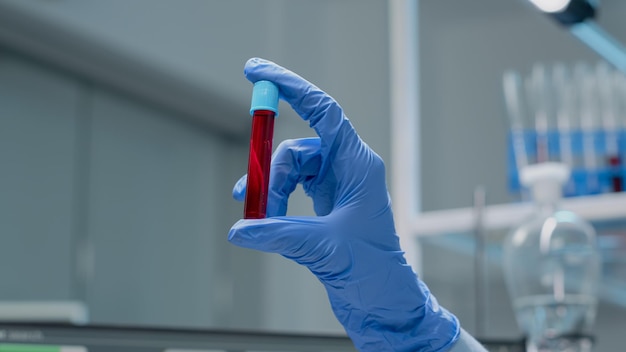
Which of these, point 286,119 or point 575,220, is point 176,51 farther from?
point 575,220

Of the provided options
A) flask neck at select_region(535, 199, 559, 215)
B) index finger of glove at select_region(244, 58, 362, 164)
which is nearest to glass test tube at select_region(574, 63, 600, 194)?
flask neck at select_region(535, 199, 559, 215)

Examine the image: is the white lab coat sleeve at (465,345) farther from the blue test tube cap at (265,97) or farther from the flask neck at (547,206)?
the flask neck at (547,206)

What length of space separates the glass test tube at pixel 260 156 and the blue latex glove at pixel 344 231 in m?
0.02

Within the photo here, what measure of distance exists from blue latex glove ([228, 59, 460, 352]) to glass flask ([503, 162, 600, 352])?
31.5 inches

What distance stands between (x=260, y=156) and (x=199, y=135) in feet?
11.6

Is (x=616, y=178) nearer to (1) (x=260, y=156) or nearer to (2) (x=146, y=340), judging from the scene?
(2) (x=146, y=340)

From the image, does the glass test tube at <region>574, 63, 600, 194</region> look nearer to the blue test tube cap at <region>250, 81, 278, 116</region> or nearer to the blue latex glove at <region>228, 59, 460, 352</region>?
the blue latex glove at <region>228, 59, 460, 352</region>

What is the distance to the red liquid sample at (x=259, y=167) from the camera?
A: 870 mm

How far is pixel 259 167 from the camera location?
0.87 meters

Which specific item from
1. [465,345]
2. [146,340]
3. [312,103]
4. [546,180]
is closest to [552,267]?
[546,180]

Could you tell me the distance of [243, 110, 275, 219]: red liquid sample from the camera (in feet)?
2.85

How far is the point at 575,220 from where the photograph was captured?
2.06 m

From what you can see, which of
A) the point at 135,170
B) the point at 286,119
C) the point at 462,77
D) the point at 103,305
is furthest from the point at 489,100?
the point at 103,305

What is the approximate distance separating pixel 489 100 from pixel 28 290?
7.53ft
